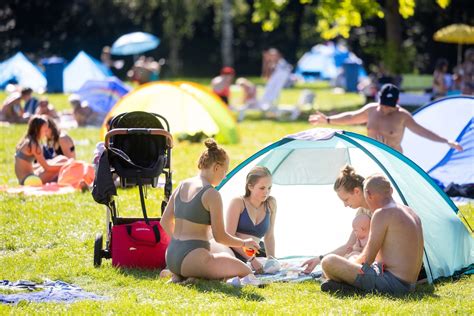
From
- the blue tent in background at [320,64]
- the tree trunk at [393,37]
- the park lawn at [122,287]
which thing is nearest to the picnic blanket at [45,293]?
the park lawn at [122,287]

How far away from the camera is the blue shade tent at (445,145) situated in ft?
37.9

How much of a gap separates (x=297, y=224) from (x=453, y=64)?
2542cm

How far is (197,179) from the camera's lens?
23.0 ft

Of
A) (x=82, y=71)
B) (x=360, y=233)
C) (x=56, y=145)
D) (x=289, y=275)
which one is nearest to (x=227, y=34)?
(x=82, y=71)

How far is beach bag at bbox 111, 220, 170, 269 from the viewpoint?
7551mm

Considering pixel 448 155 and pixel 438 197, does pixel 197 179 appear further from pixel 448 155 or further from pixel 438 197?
pixel 448 155

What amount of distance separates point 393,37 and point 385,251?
19596mm

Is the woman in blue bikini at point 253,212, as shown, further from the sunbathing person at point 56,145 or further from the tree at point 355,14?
the tree at point 355,14

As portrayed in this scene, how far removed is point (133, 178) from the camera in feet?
25.6

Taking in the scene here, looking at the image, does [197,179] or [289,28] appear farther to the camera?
[289,28]

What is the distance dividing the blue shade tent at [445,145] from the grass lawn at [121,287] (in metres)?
1.40

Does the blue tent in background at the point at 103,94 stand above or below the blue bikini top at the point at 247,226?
above

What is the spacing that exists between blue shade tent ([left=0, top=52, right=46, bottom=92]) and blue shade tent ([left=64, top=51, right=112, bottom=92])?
820mm

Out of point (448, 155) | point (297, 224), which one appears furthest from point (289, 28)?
point (297, 224)
